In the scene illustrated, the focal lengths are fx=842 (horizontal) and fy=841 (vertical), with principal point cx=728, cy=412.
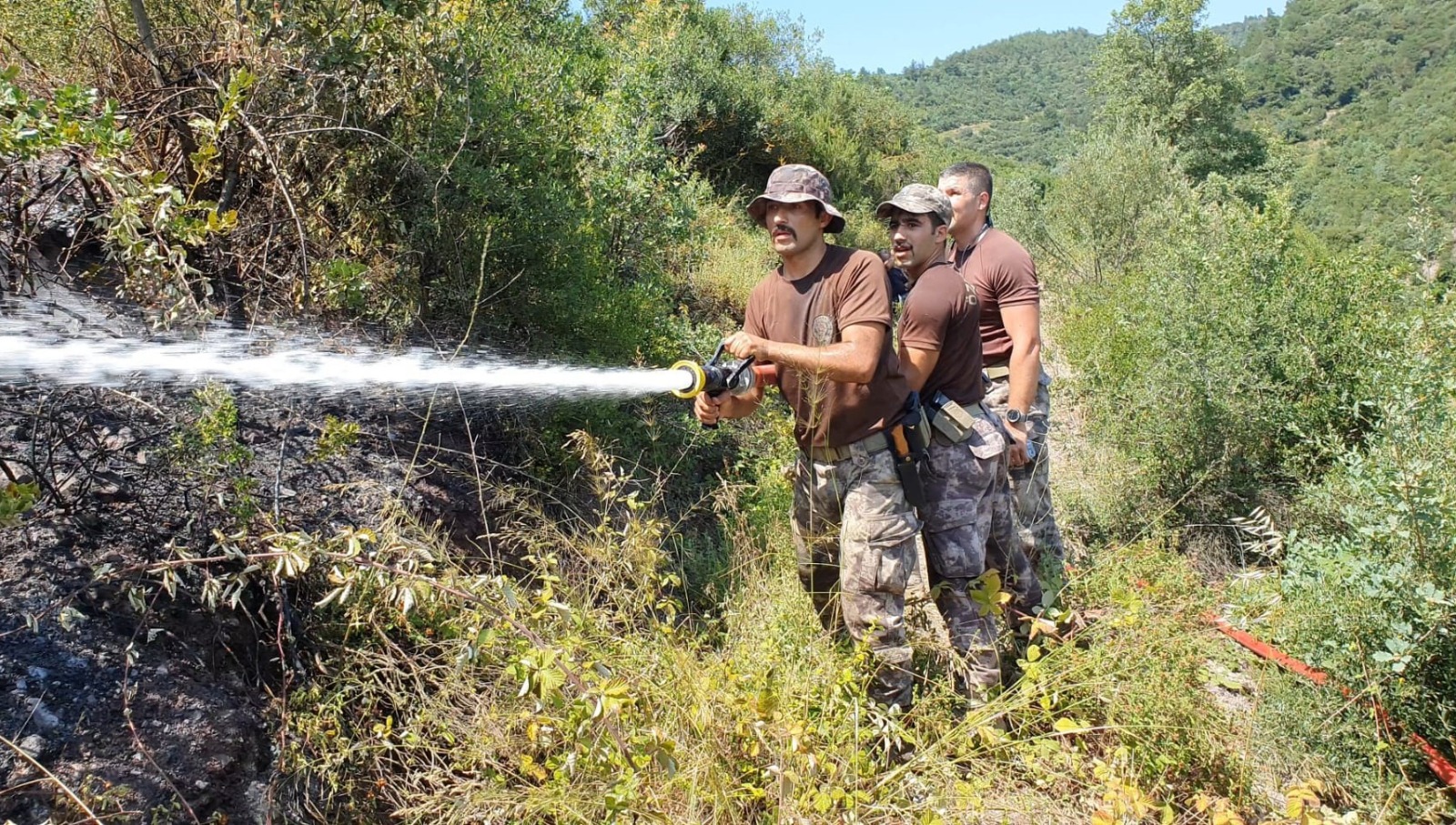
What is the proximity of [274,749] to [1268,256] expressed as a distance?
6586 millimetres

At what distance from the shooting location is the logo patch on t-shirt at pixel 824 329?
3.10 m

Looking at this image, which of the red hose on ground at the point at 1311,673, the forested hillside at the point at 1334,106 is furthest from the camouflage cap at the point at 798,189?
the forested hillside at the point at 1334,106

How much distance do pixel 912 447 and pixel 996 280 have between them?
1037mm

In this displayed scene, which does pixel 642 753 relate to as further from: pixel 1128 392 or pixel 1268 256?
pixel 1268 256

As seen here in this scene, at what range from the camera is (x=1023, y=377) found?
3.72 metres

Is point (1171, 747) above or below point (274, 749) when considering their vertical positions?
below

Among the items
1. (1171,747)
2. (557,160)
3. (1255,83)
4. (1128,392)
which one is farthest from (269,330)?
(1255,83)

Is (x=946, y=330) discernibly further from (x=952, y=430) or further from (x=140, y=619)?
(x=140, y=619)

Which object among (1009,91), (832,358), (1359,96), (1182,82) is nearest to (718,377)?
(832,358)

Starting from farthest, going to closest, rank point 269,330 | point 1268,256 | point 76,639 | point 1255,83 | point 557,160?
point 1255,83
point 1268,256
point 557,160
point 269,330
point 76,639

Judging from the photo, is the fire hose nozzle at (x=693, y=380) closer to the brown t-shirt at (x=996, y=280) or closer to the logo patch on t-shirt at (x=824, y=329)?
the logo patch on t-shirt at (x=824, y=329)

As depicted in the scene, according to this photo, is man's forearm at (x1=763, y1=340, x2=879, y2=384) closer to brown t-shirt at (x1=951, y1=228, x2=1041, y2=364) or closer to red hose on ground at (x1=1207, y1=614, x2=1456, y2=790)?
brown t-shirt at (x1=951, y1=228, x2=1041, y2=364)

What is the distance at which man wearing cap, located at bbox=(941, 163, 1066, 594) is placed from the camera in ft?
12.3

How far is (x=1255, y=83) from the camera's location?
269ft
